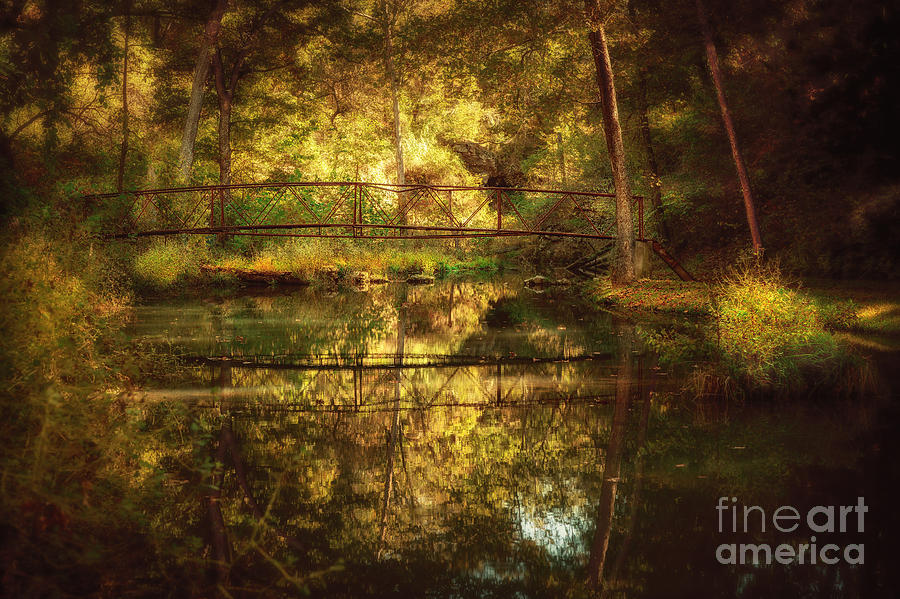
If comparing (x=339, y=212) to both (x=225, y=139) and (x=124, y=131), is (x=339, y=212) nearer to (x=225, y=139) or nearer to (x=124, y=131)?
(x=225, y=139)

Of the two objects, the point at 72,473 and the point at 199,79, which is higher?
the point at 199,79

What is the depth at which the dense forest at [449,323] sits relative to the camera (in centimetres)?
508

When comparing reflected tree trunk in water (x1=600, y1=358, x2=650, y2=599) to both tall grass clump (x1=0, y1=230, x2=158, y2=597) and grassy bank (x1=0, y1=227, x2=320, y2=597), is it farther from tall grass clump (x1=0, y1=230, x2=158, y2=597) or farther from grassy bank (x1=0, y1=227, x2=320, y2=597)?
tall grass clump (x1=0, y1=230, x2=158, y2=597)

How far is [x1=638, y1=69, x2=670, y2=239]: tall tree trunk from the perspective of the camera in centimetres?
2223

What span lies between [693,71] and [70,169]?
15.0 metres

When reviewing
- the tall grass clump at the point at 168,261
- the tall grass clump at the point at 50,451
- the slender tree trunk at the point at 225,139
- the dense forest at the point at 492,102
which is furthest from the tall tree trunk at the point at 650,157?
the tall grass clump at the point at 50,451

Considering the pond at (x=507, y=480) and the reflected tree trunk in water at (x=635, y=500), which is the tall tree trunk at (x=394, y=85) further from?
the reflected tree trunk in water at (x=635, y=500)

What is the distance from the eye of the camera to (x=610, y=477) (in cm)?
668

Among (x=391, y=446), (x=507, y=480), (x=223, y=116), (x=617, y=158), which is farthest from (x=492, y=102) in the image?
(x=507, y=480)

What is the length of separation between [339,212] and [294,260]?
12.1ft

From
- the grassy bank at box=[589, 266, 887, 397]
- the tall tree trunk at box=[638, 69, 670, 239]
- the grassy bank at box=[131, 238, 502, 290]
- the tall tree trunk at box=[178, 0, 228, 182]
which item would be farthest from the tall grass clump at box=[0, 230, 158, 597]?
the tall tree trunk at box=[178, 0, 228, 182]

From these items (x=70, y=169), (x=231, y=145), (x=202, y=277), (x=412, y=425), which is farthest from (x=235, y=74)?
(x=412, y=425)

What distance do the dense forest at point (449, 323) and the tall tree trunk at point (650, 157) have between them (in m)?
0.11

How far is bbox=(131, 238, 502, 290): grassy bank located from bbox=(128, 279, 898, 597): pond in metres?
11.0
